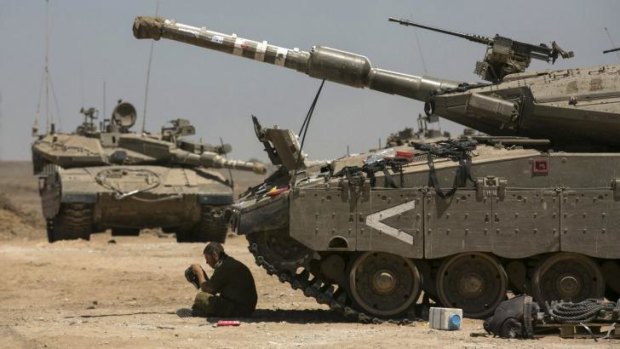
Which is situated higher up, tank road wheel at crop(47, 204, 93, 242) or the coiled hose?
tank road wheel at crop(47, 204, 93, 242)

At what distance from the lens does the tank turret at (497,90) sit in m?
16.3

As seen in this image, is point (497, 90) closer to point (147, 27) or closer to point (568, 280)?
point (568, 280)

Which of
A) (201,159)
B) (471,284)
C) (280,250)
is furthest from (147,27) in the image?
(201,159)

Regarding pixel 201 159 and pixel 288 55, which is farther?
pixel 201 159

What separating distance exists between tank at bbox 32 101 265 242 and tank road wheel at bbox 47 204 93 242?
25 millimetres

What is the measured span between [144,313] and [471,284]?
4645 mm

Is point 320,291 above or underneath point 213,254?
underneath

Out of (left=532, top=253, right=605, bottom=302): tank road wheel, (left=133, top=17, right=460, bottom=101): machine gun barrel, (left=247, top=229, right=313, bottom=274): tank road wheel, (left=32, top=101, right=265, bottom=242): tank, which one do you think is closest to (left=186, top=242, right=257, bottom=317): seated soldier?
(left=247, top=229, right=313, bottom=274): tank road wheel

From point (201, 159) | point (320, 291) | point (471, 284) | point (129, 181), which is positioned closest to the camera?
point (320, 291)

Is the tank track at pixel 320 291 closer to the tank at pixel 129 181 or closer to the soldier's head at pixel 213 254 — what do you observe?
the soldier's head at pixel 213 254

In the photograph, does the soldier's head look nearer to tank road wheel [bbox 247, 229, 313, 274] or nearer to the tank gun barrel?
tank road wheel [bbox 247, 229, 313, 274]

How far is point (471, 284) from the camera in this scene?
16.0 metres

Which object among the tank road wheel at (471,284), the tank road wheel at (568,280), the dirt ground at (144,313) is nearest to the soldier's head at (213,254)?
the dirt ground at (144,313)

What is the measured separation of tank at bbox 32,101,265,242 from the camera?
1238 inches
